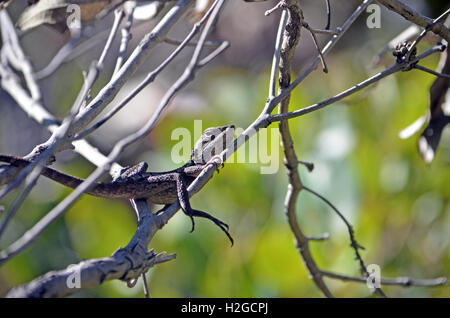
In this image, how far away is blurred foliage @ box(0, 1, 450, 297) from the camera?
4215mm

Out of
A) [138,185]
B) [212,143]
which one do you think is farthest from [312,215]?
[138,185]

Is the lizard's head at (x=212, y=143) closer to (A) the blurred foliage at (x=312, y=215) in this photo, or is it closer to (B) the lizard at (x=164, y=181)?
(B) the lizard at (x=164, y=181)

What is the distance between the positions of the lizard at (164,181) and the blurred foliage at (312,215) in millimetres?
1288

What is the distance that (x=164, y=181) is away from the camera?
10.3ft

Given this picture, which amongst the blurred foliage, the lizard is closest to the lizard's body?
the lizard

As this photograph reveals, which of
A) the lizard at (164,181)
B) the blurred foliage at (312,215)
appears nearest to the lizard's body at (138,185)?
the lizard at (164,181)

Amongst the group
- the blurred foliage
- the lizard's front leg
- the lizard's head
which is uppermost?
the lizard's head

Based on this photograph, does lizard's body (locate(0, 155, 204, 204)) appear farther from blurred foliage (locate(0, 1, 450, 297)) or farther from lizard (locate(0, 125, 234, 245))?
blurred foliage (locate(0, 1, 450, 297))

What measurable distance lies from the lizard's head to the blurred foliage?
1259mm

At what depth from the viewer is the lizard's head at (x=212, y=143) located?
10.1 ft

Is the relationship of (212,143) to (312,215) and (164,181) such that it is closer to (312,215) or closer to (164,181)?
(164,181)

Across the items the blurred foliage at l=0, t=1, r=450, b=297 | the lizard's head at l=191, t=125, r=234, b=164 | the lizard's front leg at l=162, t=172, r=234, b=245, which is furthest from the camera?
the blurred foliage at l=0, t=1, r=450, b=297

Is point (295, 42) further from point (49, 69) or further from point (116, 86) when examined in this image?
point (49, 69)

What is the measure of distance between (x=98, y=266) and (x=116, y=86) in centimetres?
92
